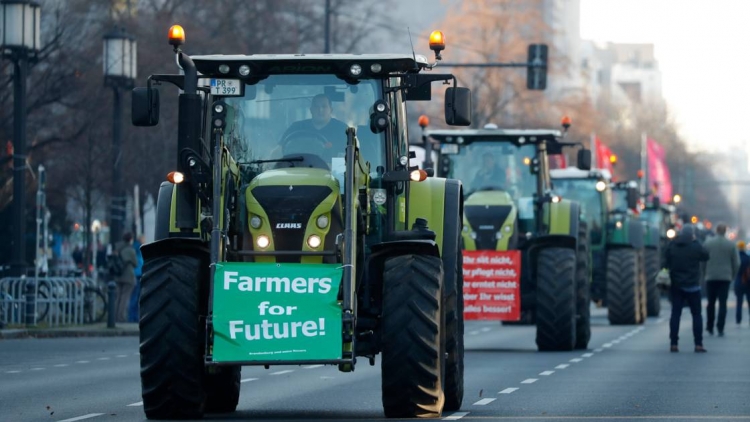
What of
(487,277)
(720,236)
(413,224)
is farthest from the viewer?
(720,236)

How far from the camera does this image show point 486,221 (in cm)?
2695

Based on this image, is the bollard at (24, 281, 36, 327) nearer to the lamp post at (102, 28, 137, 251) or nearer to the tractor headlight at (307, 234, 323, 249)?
the lamp post at (102, 28, 137, 251)

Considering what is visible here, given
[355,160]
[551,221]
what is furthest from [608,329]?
[355,160]

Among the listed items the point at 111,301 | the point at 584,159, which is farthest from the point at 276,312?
the point at 111,301

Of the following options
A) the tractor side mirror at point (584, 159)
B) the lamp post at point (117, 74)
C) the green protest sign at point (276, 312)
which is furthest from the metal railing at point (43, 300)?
the green protest sign at point (276, 312)

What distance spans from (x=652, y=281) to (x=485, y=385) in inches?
936

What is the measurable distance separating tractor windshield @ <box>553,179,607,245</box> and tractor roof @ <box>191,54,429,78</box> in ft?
76.2

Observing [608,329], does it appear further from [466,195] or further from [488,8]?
[488,8]

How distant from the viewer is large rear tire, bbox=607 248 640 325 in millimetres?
34781

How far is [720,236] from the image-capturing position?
3250 centimetres

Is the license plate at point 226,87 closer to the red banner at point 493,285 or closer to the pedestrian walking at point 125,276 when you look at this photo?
the red banner at point 493,285

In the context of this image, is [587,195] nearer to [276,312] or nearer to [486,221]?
[486,221]

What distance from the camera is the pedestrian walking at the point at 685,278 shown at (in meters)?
26.5

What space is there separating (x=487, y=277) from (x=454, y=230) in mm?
11075
